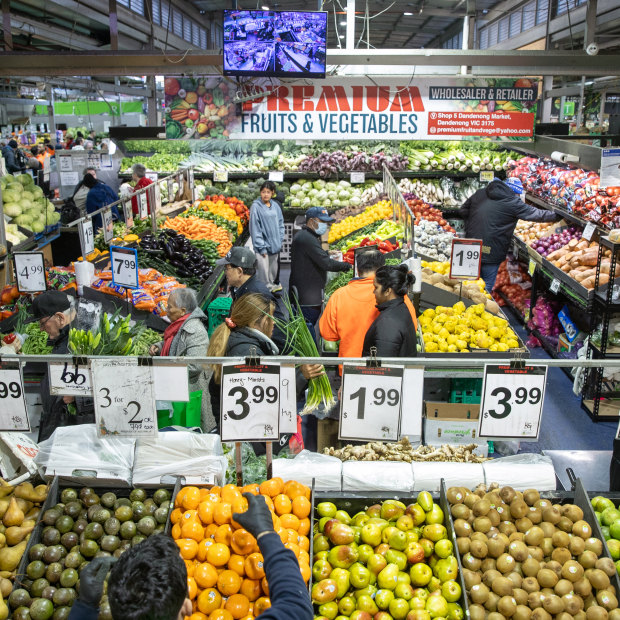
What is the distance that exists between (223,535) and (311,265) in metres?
4.82

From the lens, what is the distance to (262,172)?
39.2ft

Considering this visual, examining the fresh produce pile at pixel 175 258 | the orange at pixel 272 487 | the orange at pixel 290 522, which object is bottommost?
the orange at pixel 290 522

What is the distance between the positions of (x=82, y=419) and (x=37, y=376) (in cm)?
66

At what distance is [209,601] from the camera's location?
2531 millimetres

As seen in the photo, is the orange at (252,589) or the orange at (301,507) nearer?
the orange at (252,589)

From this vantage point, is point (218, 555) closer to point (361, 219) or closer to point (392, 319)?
point (392, 319)

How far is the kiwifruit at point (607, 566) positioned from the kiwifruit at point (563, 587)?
0.50ft

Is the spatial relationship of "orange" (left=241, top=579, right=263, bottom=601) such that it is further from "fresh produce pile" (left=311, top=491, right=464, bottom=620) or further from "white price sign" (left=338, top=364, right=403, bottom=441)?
"white price sign" (left=338, top=364, right=403, bottom=441)

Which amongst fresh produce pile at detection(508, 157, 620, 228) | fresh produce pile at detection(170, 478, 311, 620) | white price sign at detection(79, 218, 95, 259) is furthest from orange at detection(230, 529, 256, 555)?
fresh produce pile at detection(508, 157, 620, 228)

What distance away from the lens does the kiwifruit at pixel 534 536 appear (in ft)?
9.20

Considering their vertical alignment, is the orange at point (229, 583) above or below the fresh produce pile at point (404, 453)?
above

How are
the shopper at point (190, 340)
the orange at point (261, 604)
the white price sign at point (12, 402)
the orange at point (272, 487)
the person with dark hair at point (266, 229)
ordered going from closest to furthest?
the orange at point (261, 604), the white price sign at point (12, 402), the orange at point (272, 487), the shopper at point (190, 340), the person with dark hair at point (266, 229)

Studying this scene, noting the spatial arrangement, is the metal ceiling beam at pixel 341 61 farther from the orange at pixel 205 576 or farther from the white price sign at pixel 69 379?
the orange at pixel 205 576

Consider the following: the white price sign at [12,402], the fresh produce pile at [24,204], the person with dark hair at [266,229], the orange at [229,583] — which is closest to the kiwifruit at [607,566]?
the orange at [229,583]
